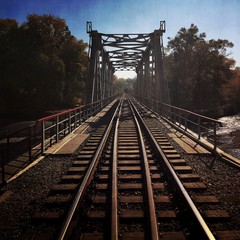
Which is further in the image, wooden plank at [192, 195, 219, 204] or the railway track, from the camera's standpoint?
wooden plank at [192, 195, 219, 204]

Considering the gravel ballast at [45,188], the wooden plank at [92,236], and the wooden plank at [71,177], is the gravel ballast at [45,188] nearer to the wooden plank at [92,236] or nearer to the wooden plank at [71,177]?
the wooden plank at [71,177]

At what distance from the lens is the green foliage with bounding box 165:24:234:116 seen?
40562mm

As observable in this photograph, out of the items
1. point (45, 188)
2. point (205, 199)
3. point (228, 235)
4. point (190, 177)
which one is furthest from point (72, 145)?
point (228, 235)

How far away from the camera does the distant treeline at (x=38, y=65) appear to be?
1185 inches

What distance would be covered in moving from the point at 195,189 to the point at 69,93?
3385 cm

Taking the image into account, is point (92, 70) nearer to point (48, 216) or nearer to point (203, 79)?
point (48, 216)

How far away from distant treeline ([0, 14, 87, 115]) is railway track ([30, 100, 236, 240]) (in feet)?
88.5

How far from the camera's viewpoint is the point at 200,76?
40.8 meters

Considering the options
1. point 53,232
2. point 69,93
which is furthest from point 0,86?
point 53,232

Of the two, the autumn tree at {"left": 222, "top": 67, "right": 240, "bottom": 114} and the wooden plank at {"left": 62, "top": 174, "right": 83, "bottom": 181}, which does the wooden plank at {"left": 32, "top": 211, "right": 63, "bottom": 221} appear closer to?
the wooden plank at {"left": 62, "top": 174, "right": 83, "bottom": 181}

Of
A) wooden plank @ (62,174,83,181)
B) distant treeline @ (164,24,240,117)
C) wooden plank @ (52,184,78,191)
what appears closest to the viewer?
wooden plank @ (52,184,78,191)

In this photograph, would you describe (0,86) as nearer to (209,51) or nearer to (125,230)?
(125,230)

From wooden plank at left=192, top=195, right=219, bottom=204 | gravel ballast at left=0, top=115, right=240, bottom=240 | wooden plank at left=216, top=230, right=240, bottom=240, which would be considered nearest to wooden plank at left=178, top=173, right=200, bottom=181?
gravel ballast at left=0, top=115, right=240, bottom=240

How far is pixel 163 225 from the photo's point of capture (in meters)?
3.64
